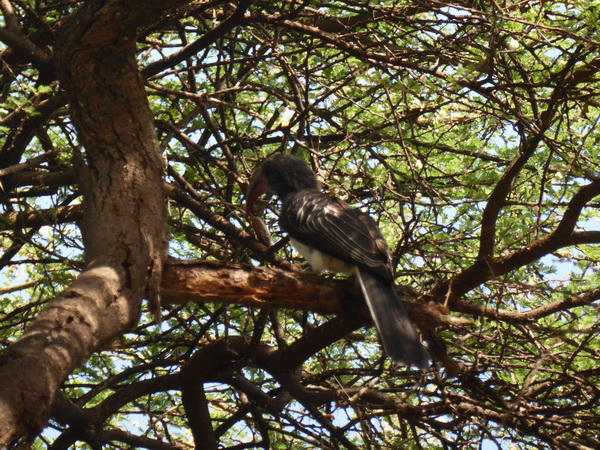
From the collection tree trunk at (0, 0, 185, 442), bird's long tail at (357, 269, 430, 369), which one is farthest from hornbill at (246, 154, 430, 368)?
tree trunk at (0, 0, 185, 442)

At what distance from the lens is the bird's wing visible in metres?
4.39

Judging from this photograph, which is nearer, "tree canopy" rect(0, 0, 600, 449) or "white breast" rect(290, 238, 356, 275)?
"tree canopy" rect(0, 0, 600, 449)

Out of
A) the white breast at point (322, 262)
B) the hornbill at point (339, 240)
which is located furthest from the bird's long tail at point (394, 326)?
the white breast at point (322, 262)

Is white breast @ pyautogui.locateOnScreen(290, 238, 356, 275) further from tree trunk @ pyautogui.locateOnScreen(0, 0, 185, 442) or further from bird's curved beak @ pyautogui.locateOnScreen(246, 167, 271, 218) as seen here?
tree trunk @ pyautogui.locateOnScreen(0, 0, 185, 442)

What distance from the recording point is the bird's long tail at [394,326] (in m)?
3.71

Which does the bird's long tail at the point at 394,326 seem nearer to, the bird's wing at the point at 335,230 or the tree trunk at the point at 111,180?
the bird's wing at the point at 335,230

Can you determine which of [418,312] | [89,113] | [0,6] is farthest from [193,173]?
[418,312]

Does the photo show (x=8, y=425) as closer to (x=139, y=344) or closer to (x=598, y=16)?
(x=139, y=344)

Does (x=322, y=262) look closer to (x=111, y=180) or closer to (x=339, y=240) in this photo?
(x=339, y=240)

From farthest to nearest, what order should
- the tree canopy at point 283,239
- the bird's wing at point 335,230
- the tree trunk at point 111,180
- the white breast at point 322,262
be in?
the white breast at point 322,262 < the bird's wing at point 335,230 < the tree canopy at point 283,239 < the tree trunk at point 111,180

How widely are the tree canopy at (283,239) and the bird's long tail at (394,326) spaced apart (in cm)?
13

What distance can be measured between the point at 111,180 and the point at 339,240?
158 centimetres

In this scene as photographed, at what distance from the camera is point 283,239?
5.12 metres

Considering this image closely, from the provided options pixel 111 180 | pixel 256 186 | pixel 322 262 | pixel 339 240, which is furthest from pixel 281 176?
pixel 111 180
